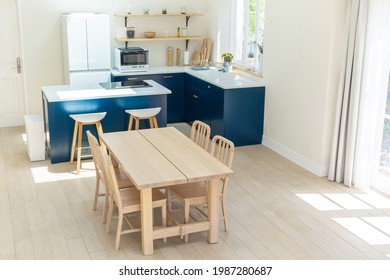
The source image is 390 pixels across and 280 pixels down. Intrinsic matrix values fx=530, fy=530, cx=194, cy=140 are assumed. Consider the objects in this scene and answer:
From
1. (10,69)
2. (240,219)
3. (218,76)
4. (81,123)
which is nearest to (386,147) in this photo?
(240,219)

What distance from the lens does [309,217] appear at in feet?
18.4

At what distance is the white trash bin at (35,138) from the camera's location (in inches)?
281

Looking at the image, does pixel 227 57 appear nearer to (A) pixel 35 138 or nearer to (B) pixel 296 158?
(B) pixel 296 158

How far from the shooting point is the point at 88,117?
6.87 m

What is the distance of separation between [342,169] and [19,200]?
3846mm

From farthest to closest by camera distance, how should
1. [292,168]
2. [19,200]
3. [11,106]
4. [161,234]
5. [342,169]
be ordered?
[11,106] → [292,168] → [342,169] → [19,200] → [161,234]

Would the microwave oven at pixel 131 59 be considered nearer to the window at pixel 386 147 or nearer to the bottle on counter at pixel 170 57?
the bottle on counter at pixel 170 57

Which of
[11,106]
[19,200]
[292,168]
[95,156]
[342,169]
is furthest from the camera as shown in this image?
[11,106]

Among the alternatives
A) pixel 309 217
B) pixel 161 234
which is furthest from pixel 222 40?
pixel 161 234

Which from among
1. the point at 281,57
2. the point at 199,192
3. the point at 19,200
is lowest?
the point at 19,200

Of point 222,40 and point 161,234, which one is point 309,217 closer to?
point 161,234

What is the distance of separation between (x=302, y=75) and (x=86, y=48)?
3508 mm

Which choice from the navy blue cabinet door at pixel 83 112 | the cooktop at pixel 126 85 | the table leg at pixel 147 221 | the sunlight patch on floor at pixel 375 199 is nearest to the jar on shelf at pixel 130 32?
the cooktop at pixel 126 85

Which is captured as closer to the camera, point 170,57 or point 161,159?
point 161,159
